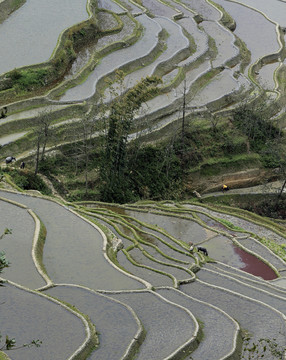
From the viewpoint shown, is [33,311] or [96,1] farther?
[96,1]

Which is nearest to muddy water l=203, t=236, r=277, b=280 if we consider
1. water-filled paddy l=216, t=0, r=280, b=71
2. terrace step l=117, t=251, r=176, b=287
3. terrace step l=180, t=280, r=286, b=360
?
terrace step l=180, t=280, r=286, b=360

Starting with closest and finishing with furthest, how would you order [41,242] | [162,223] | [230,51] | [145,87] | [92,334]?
[92,334], [41,242], [162,223], [145,87], [230,51]

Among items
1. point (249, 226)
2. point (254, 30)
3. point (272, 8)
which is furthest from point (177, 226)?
point (272, 8)

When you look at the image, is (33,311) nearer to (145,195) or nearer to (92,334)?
(92,334)

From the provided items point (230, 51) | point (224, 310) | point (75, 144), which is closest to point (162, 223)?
point (75, 144)

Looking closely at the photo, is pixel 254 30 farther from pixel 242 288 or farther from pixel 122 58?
pixel 242 288

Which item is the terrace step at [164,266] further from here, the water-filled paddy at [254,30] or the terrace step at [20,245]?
the water-filled paddy at [254,30]

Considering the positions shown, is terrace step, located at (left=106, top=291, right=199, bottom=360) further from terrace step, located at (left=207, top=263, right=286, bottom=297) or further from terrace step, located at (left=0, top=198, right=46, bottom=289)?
terrace step, located at (left=207, top=263, right=286, bottom=297)
